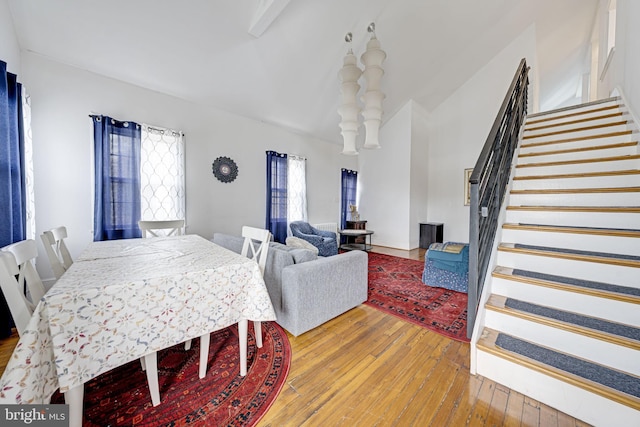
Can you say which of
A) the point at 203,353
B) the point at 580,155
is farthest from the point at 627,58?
the point at 203,353

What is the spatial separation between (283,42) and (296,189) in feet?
8.66

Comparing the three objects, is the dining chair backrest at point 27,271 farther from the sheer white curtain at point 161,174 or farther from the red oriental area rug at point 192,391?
the sheer white curtain at point 161,174

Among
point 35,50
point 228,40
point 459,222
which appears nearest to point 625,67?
point 459,222

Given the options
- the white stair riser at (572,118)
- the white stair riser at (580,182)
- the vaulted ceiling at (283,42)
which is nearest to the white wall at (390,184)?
the vaulted ceiling at (283,42)

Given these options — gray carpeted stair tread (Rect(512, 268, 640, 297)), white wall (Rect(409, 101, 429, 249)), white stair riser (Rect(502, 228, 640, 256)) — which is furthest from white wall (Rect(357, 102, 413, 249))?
gray carpeted stair tread (Rect(512, 268, 640, 297))

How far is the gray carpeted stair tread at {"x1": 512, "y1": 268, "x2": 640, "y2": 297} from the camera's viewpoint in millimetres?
1388

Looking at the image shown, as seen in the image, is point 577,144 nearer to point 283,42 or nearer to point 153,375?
point 283,42

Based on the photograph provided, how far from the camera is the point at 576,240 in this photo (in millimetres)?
1740

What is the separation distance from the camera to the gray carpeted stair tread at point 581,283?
1.39m

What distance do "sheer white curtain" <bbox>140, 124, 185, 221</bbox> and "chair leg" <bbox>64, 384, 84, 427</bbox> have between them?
2.61 meters

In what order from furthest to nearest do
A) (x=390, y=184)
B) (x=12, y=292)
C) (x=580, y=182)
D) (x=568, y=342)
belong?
(x=390, y=184) → (x=580, y=182) → (x=568, y=342) → (x=12, y=292)

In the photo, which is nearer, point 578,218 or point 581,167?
point 578,218

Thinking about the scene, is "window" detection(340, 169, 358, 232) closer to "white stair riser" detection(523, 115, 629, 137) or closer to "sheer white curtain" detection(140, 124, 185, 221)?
"white stair riser" detection(523, 115, 629, 137)

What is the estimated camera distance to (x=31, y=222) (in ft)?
7.70
